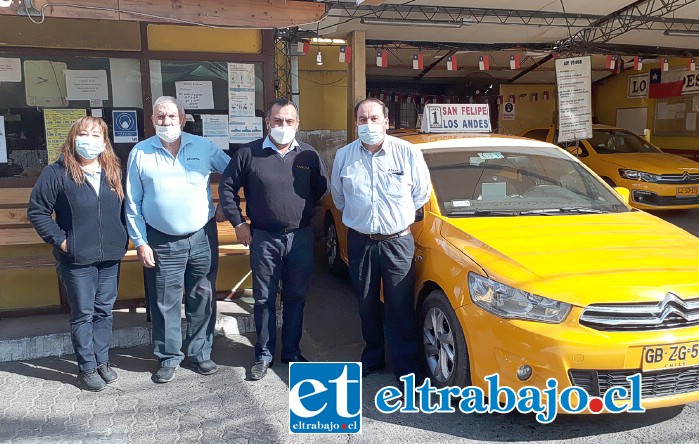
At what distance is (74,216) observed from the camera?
369cm

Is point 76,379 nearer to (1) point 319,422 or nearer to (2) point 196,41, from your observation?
(1) point 319,422

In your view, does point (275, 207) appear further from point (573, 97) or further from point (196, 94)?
point (573, 97)

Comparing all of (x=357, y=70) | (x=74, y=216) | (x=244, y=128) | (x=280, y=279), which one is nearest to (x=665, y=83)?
(x=357, y=70)

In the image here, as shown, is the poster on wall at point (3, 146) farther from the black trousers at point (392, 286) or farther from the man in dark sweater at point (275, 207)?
the black trousers at point (392, 286)

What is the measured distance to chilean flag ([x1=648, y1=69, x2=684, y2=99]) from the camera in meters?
14.2

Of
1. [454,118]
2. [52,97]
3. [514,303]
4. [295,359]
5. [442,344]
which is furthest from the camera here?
[454,118]

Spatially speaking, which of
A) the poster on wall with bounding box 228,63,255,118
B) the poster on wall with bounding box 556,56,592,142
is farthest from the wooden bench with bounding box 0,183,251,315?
the poster on wall with bounding box 556,56,592,142

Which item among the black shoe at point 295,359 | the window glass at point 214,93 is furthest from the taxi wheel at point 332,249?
the black shoe at point 295,359

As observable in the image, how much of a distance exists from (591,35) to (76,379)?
1027cm

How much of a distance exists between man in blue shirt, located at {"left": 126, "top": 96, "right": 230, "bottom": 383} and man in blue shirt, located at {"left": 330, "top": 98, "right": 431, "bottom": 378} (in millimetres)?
959

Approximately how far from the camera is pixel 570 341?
2.87m

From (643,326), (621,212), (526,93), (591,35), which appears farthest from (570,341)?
(526,93)

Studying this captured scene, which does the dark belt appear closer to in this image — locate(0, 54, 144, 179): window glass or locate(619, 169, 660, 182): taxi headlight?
locate(0, 54, 144, 179): window glass

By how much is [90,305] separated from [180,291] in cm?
57
